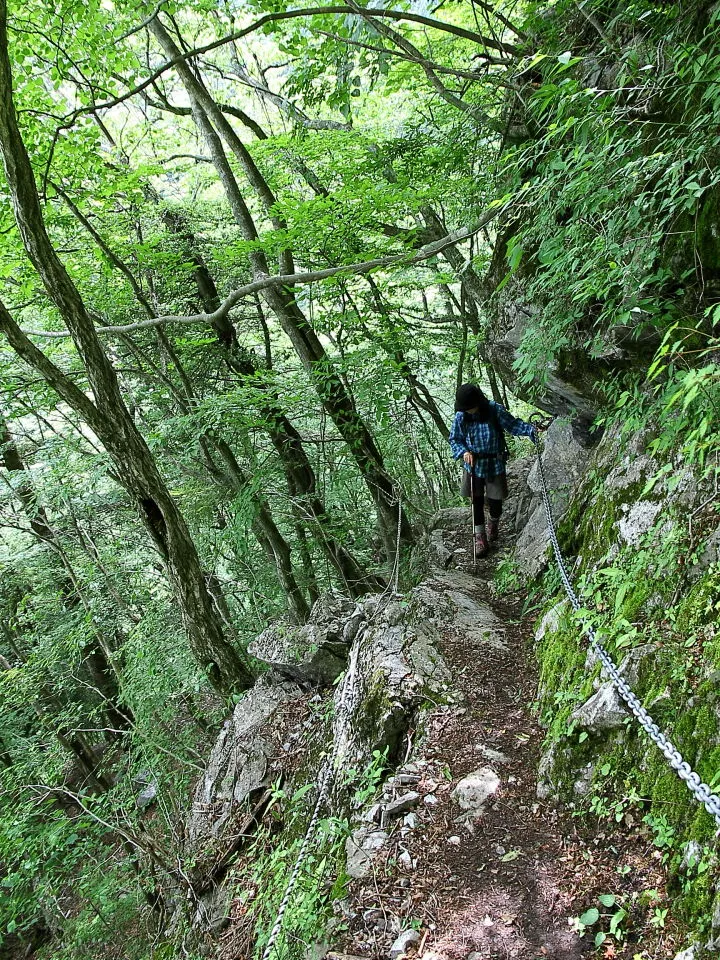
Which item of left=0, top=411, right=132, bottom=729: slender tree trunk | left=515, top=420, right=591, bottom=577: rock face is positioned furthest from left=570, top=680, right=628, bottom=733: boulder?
left=0, top=411, right=132, bottom=729: slender tree trunk

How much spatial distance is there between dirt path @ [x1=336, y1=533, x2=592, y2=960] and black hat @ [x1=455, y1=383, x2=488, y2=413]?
2783 millimetres

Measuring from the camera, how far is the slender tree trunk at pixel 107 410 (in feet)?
15.7

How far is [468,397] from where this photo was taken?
573 centimetres

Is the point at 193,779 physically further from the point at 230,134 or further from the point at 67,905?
the point at 230,134

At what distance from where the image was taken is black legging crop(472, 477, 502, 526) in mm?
6371

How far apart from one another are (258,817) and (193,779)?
9.01 feet

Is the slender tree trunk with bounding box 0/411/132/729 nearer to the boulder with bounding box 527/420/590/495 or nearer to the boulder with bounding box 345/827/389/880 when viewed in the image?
the boulder with bounding box 345/827/389/880

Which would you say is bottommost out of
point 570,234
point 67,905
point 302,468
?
point 67,905

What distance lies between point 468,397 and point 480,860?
4.09 meters

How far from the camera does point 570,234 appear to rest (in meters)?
3.47

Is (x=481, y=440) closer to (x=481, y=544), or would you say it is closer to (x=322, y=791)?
(x=481, y=544)

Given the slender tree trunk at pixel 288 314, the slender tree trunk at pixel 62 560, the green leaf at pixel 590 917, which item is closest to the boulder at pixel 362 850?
the green leaf at pixel 590 917

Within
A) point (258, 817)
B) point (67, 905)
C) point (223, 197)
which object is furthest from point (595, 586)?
point (67, 905)

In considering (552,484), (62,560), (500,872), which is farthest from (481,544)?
(62,560)
